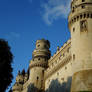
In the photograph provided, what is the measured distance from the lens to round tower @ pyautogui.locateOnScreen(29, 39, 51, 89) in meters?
54.3

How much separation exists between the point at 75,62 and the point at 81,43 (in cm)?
380

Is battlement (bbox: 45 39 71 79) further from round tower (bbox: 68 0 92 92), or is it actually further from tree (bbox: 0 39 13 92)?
tree (bbox: 0 39 13 92)

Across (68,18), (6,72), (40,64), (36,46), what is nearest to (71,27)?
(68,18)

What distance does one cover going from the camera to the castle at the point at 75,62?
3050 centimetres

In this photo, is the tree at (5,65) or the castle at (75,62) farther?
the tree at (5,65)

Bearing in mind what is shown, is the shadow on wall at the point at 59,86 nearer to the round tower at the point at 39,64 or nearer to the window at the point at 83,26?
the round tower at the point at 39,64

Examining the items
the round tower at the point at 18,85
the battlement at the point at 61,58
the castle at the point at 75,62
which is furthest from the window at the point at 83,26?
the round tower at the point at 18,85

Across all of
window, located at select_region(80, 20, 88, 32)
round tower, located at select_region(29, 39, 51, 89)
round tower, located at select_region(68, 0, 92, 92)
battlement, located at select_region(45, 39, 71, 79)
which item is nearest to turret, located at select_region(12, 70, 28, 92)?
round tower, located at select_region(29, 39, 51, 89)

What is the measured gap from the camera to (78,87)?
29.4 metres

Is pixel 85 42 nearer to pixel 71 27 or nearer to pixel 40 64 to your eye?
pixel 71 27

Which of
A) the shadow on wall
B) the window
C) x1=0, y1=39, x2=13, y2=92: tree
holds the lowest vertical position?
the shadow on wall

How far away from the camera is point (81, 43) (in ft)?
109

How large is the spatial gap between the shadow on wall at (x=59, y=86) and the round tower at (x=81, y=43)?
7.56m

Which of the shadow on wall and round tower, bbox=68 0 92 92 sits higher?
round tower, bbox=68 0 92 92
